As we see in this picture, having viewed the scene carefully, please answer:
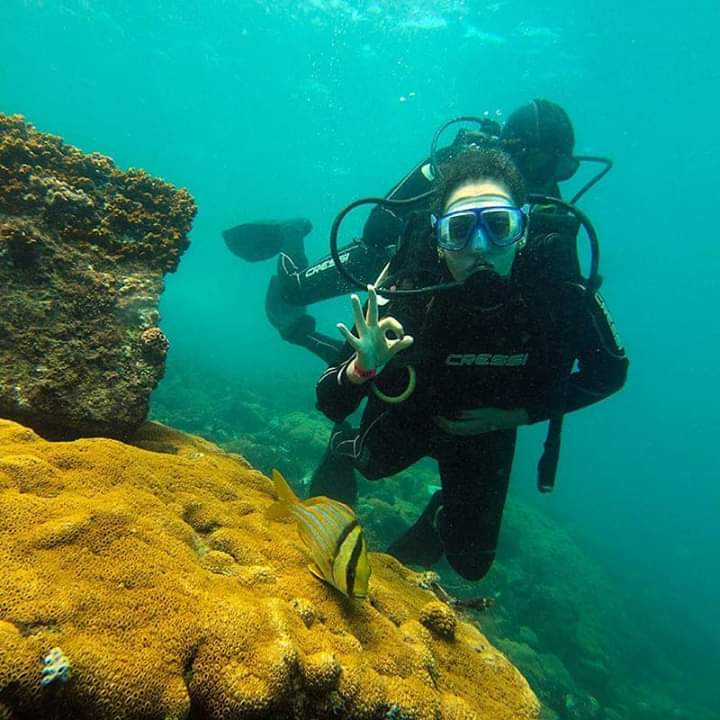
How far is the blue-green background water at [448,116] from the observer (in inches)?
1150

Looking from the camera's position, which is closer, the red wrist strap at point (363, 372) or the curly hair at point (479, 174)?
the red wrist strap at point (363, 372)

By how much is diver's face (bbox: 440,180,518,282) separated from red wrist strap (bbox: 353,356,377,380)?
113 cm

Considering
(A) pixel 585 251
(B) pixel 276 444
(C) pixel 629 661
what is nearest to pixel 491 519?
(B) pixel 276 444

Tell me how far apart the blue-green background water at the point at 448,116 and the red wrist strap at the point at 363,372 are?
21.3 m

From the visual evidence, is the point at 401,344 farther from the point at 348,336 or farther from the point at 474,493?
the point at 474,493

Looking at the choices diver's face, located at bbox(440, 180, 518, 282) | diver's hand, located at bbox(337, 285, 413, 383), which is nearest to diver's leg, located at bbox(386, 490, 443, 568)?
diver's face, located at bbox(440, 180, 518, 282)

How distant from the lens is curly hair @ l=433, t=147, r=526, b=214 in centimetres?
386

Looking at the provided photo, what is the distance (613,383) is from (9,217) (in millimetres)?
5466

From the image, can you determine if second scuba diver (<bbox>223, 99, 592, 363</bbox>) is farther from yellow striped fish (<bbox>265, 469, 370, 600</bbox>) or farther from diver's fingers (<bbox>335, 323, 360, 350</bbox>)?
yellow striped fish (<bbox>265, 469, 370, 600</bbox>)

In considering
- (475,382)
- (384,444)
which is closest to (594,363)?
(475,382)

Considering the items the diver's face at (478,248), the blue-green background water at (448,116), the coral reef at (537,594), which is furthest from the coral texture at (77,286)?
the blue-green background water at (448,116)

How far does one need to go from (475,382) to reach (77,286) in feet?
10.5

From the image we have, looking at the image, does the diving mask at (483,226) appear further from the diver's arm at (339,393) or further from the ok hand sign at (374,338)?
the diver's arm at (339,393)

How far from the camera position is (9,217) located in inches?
137
